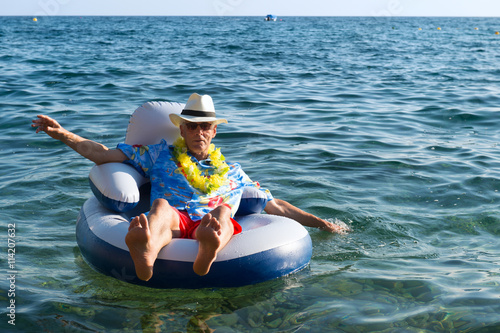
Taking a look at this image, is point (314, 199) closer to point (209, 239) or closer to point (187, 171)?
point (187, 171)

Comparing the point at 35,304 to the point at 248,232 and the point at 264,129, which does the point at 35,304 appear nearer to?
the point at 248,232

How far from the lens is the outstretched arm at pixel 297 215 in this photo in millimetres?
5207

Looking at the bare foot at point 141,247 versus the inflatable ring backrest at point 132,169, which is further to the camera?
the inflatable ring backrest at point 132,169

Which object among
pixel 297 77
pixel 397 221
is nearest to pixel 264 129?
pixel 397 221

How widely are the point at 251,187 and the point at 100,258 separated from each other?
145 centimetres

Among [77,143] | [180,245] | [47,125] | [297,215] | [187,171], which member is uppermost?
[47,125]

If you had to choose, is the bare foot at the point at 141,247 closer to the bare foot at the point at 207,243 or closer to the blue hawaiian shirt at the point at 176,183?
the bare foot at the point at 207,243

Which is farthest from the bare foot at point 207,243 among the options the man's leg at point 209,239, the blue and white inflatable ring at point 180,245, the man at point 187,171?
the man at point 187,171

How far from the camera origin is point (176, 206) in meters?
4.57

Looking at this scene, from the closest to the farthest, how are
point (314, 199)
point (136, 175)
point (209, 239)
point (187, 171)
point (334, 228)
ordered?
point (209, 239), point (187, 171), point (136, 175), point (334, 228), point (314, 199)

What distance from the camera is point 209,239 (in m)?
3.69

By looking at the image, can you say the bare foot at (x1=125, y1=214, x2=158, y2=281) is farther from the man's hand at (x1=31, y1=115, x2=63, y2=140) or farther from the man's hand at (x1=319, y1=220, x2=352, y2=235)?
the man's hand at (x1=319, y1=220, x2=352, y2=235)

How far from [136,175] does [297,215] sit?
4.94 feet

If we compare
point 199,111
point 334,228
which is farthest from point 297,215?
point 199,111
